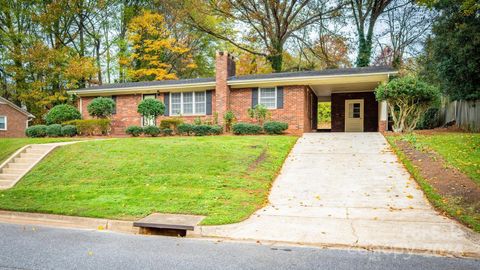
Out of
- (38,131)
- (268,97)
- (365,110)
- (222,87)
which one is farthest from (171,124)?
(365,110)

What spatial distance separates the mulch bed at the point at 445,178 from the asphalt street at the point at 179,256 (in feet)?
9.75

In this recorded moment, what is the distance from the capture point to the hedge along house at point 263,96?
1823cm

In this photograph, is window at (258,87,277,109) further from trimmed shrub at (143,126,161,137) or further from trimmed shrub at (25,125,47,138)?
trimmed shrub at (25,125,47,138)

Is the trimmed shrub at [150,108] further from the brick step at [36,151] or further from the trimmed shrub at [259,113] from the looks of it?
→ the brick step at [36,151]

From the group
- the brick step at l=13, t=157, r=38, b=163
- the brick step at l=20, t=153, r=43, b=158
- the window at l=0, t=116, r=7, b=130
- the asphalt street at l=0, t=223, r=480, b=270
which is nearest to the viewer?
the asphalt street at l=0, t=223, r=480, b=270

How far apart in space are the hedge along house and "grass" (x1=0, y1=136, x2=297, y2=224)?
498 centimetres

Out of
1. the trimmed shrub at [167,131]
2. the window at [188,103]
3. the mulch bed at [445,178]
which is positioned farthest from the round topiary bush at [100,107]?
the mulch bed at [445,178]

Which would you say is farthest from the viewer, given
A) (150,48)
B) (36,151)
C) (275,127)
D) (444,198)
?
(150,48)

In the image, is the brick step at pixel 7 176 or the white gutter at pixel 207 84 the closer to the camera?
the brick step at pixel 7 176

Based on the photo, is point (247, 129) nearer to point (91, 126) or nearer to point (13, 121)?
point (91, 126)

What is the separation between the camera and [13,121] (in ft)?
100

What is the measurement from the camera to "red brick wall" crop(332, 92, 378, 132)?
2200 centimetres

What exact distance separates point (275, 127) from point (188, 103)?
6303mm

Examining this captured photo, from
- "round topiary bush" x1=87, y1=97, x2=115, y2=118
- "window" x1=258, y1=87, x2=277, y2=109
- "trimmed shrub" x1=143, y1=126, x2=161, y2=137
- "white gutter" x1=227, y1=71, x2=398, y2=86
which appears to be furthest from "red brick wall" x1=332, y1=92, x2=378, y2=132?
"round topiary bush" x1=87, y1=97, x2=115, y2=118
